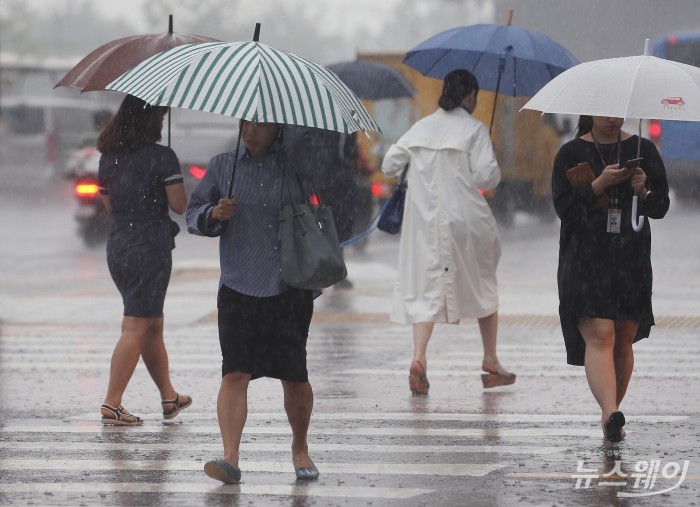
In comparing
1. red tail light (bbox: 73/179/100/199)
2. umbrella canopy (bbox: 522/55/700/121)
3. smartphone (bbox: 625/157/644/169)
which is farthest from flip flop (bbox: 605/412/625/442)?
red tail light (bbox: 73/179/100/199)

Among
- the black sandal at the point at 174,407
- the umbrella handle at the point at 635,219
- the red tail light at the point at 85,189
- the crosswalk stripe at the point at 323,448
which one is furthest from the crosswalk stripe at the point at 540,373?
the red tail light at the point at 85,189

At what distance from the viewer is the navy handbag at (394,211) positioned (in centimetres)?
930

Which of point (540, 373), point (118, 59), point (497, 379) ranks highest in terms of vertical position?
point (118, 59)

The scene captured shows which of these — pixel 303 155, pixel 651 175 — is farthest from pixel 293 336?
pixel 651 175

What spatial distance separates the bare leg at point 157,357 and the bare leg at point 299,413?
1.78 m

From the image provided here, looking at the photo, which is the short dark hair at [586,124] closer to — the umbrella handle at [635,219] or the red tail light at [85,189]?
the umbrella handle at [635,219]

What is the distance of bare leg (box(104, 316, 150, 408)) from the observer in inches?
311

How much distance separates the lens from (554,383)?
368 inches

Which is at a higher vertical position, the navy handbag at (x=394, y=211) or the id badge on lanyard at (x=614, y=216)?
the id badge on lanyard at (x=614, y=216)

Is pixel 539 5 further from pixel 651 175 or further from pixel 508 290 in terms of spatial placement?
pixel 651 175

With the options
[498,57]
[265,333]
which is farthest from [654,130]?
[265,333]

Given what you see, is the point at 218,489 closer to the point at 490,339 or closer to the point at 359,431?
the point at 359,431

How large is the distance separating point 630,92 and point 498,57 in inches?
111

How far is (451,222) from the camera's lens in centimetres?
915
